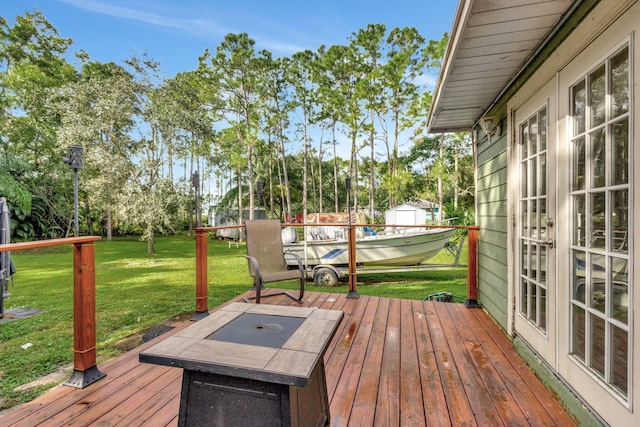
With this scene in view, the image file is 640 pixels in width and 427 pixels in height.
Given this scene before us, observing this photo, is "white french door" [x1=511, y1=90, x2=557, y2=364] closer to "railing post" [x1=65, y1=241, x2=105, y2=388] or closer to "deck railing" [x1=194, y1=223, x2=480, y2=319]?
"deck railing" [x1=194, y1=223, x2=480, y2=319]

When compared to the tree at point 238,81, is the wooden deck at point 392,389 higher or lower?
lower

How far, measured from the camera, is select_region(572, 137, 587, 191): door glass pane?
1770 mm

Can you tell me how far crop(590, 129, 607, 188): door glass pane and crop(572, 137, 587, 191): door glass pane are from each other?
9cm

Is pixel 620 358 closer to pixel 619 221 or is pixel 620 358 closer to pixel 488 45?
pixel 619 221

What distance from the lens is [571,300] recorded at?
184 cm

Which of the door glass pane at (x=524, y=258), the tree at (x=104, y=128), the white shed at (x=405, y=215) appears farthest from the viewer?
the white shed at (x=405, y=215)

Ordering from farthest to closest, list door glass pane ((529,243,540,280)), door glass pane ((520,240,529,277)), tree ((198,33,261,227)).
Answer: tree ((198,33,261,227))
door glass pane ((520,240,529,277))
door glass pane ((529,243,540,280))

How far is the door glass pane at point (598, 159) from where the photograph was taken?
5.17 ft

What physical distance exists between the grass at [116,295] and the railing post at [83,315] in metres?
0.79

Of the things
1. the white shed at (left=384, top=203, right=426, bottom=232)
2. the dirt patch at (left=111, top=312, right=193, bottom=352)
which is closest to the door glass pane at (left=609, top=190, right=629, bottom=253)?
the dirt patch at (left=111, top=312, right=193, bottom=352)

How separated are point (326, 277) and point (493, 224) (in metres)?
4.28

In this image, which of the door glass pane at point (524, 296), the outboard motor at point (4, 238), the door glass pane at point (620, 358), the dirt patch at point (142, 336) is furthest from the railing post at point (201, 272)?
the door glass pane at point (620, 358)

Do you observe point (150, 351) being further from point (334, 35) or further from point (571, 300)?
point (334, 35)

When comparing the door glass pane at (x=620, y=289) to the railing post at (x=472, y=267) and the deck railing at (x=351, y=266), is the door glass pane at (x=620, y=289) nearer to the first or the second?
the deck railing at (x=351, y=266)
